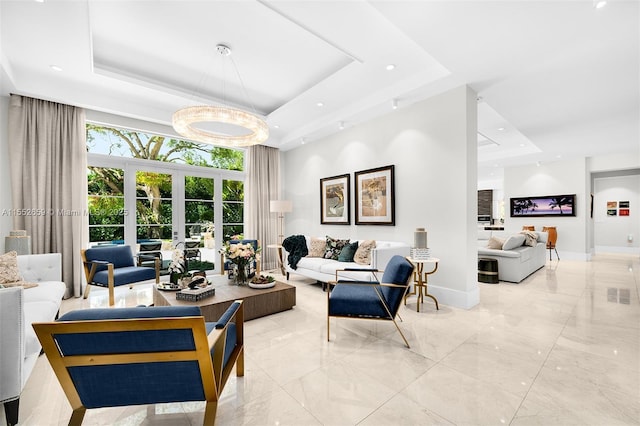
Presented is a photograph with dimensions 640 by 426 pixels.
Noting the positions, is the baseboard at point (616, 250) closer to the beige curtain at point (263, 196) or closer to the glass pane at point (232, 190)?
the beige curtain at point (263, 196)

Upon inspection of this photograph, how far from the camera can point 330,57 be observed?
12.1 feet

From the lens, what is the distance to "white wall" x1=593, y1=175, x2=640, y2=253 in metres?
8.54

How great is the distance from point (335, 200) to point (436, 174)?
219 cm

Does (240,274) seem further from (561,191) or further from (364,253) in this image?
(561,191)

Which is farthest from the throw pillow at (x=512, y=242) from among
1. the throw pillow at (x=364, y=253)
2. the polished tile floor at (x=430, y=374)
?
the throw pillow at (x=364, y=253)

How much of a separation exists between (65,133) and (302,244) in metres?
4.12

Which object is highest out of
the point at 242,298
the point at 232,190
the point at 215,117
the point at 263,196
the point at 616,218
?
the point at 215,117

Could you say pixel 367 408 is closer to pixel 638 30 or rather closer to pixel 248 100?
pixel 638 30

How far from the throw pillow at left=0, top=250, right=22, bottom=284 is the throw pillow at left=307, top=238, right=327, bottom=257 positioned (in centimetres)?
379

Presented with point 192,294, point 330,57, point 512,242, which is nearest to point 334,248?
point 192,294

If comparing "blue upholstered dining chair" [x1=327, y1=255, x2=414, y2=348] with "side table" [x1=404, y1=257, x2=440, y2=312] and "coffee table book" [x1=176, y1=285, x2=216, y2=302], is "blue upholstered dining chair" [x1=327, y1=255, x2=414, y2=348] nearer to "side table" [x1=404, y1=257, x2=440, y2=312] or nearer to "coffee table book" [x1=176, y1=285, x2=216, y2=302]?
"side table" [x1=404, y1=257, x2=440, y2=312]

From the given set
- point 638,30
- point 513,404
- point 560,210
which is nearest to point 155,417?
Result: point 513,404

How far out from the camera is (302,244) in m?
5.42

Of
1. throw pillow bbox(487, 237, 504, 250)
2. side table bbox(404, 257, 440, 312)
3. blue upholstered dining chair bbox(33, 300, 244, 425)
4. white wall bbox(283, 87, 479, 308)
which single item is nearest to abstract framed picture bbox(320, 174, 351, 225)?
white wall bbox(283, 87, 479, 308)
